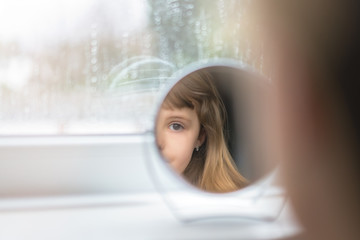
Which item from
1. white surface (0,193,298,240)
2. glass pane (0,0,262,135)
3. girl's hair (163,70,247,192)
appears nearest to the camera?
girl's hair (163,70,247,192)

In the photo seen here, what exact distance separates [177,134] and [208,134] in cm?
7

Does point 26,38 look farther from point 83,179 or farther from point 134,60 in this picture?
point 83,179

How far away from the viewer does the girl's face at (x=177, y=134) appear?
36.9 inches

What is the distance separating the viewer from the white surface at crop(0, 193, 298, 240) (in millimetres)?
1275

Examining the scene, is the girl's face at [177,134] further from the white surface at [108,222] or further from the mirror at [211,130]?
the white surface at [108,222]

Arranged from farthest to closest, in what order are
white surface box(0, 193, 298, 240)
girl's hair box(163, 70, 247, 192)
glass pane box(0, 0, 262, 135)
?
white surface box(0, 193, 298, 240) < glass pane box(0, 0, 262, 135) < girl's hair box(163, 70, 247, 192)

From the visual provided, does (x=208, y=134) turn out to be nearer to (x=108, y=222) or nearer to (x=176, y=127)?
(x=176, y=127)

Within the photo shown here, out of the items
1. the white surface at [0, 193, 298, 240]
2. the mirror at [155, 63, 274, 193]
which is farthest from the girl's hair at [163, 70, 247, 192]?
the white surface at [0, 193, 298, 240]

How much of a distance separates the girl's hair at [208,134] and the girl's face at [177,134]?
0.4 inches

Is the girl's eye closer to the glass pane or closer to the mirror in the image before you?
the mirror

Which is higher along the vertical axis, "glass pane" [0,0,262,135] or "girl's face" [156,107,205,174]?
"glass pane" [0,0,262,135]

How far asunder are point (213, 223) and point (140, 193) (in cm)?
23

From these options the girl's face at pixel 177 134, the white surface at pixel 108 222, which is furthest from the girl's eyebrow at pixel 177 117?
the white surface at pixel 108 222

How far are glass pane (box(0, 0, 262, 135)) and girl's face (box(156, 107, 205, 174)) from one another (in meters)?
0.20
